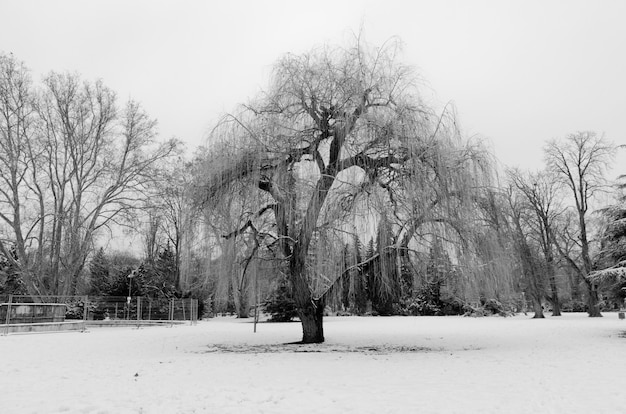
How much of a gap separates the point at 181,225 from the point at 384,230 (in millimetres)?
5072

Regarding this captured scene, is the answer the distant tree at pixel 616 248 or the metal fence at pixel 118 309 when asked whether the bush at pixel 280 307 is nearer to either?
the metal fence at pixel 118 309

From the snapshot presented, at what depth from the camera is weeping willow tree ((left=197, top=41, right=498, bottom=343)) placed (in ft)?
34.6

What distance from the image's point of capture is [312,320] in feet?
43.2

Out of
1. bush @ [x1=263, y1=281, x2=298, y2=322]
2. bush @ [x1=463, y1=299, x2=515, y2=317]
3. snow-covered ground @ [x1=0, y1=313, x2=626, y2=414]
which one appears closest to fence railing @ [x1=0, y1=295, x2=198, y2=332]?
bush @ [x1=263, y1=281, x2=298, y2=322]

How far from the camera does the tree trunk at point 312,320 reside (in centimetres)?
1301

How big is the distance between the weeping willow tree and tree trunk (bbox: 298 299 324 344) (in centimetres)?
39

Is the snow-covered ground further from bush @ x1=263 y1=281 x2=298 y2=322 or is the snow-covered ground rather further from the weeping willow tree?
bush @ x1=263 y1=281 x2=298 y2=322

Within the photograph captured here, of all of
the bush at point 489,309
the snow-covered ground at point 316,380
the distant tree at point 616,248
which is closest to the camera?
the snow-covered ground at point 316,380

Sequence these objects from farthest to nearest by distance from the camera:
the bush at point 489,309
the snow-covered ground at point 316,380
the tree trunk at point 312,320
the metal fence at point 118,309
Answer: the bush at point 489,309 < the metal fence at point 118,309 < the tree trunk at point 312,320 < the snow-covered ground at point 316,380

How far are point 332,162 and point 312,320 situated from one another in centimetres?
448

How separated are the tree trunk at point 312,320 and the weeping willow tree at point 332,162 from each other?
39cm

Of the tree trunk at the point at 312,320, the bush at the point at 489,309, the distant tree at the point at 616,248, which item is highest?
the distant tree at the point at 616,248

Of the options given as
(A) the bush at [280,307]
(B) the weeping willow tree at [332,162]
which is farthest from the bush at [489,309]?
(B) the weeping willow tree at [332,162]

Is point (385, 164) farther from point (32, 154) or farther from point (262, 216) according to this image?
point (32, 154)
